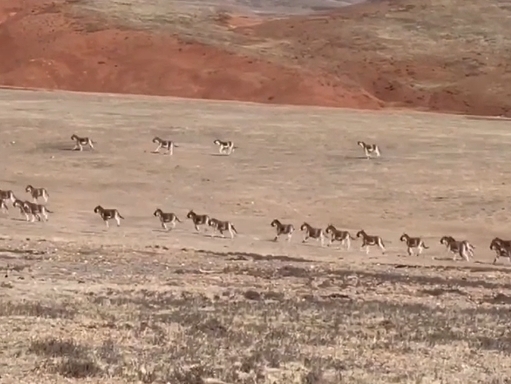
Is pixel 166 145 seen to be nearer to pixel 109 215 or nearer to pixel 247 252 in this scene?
pixel 109 215

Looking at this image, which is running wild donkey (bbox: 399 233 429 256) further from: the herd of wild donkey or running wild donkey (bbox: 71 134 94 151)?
running wild donkey (bbox: 71 134 94 151)

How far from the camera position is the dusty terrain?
35.1 feet

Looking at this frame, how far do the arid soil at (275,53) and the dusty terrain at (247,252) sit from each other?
8.32 meters

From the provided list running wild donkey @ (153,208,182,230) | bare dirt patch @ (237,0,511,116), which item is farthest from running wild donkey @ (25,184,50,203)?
bare dirt patch @ (237,0,511,116)

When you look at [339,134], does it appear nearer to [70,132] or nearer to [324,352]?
[70,132]

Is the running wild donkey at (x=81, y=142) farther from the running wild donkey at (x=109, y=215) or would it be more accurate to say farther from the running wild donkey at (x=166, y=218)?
the running wild donkey at (x=166, y=218)

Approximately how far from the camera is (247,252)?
990 inches

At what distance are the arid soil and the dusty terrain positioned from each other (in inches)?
328

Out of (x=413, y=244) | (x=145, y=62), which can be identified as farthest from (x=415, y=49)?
(x=413, y=244)

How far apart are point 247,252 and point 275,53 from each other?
41.7m

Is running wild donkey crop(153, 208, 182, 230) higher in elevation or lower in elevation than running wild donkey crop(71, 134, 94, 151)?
lower

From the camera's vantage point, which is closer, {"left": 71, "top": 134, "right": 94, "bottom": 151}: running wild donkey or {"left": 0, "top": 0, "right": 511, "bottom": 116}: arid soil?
{"left": 71, "top": 134, "right": 94, "bottom": 151}: running wild donkey

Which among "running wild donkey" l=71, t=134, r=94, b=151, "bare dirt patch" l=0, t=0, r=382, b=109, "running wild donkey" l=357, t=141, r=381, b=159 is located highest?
"bare dirt patch" l=0, t=0, r=382, b=109

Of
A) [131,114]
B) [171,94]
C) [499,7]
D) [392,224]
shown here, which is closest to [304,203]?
[392,224]
